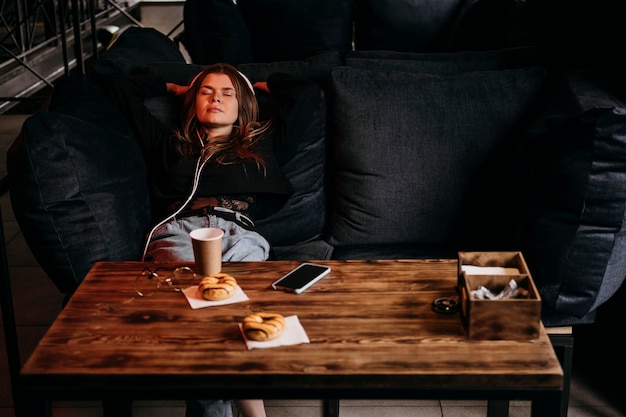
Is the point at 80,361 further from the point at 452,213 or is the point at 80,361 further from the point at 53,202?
the point at 452,213

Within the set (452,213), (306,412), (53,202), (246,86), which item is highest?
(246,86)

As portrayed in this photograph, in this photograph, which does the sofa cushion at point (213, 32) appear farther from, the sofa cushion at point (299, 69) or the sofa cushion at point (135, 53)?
the sofa cushion at point (299, 69)

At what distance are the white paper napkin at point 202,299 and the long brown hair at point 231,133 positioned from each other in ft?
2.41

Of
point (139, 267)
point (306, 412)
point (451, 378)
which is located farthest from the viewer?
point (306, 412)

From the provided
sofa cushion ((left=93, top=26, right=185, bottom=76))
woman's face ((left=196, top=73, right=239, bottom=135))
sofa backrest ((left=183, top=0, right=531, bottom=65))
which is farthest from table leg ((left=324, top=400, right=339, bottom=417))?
sofa backrest ((left=183, top=0, right=531, bottom=65))

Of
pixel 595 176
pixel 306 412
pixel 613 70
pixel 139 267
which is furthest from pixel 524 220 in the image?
pixel 139 267

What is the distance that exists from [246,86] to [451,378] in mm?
1314

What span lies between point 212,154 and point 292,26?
1717 mm

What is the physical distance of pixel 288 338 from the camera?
137cm

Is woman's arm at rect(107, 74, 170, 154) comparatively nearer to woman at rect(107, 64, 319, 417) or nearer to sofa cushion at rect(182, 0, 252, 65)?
woman at rect(107, 64, 319, 417)

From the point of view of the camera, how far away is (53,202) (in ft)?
6.21

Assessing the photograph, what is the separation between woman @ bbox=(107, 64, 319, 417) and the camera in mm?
2191

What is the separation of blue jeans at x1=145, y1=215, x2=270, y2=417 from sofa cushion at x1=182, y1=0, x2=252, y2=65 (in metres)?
1.33

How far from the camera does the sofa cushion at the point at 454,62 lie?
2490 mm
